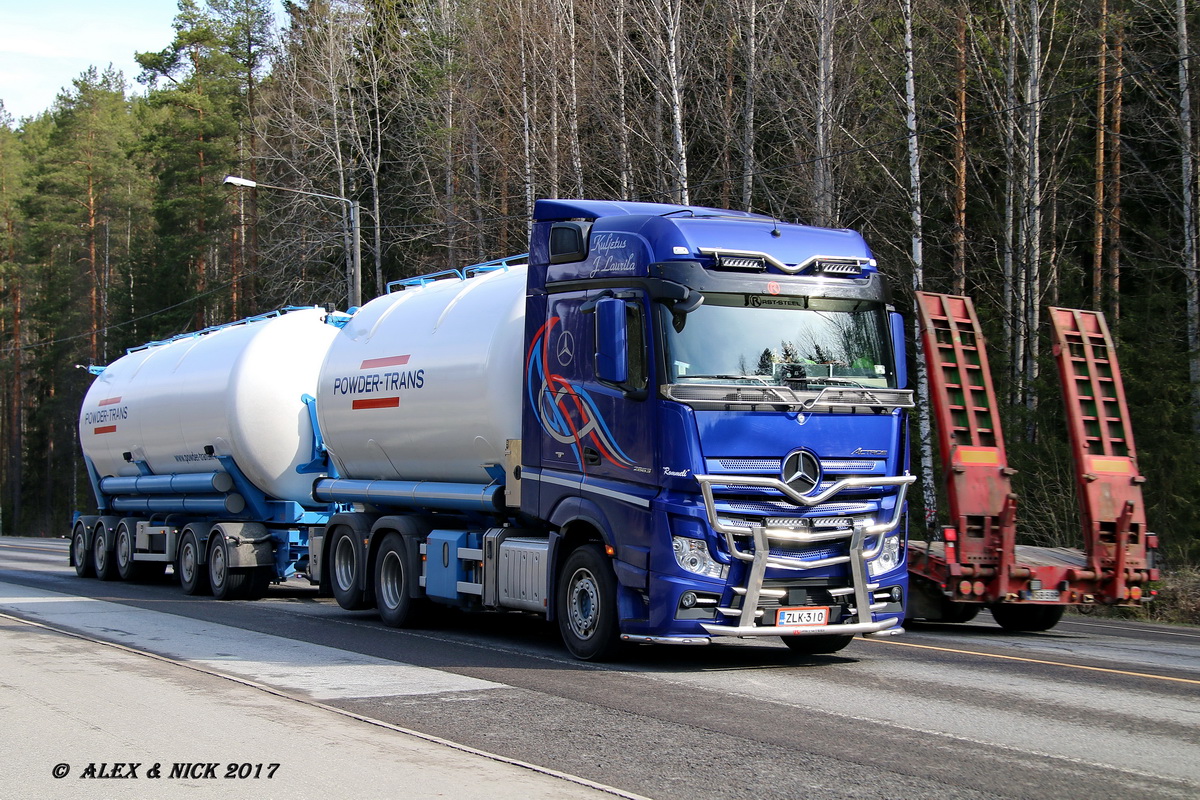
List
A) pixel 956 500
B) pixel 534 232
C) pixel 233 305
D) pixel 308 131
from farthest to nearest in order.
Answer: pixel 233 305, pixel 308 131, pixel 956 500, pixel 534 232

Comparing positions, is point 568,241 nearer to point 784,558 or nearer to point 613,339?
point 613,339

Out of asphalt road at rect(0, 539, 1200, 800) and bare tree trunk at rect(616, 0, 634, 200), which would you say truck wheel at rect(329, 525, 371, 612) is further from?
bare tree trunk at rect(616, 0, 634, 200)

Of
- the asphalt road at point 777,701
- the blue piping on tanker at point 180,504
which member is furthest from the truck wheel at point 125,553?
Answer: the asphalt road at point 777,701

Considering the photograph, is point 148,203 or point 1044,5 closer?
point 1044,5

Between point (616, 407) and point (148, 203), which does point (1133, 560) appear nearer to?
point (616, 407)

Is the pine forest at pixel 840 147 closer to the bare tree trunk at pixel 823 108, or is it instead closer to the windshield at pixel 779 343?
the bare tree trunk at pixel 823 108

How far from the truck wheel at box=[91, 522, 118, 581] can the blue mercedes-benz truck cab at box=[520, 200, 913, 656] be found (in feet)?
47.8

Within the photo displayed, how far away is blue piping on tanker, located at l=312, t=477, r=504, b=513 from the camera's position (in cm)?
1302

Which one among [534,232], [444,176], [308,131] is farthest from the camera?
[308,131]

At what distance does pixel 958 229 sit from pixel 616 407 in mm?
21175

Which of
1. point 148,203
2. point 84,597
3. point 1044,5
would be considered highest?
point 148,203

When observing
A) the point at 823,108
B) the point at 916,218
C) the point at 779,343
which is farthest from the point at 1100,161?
the point at 779,343

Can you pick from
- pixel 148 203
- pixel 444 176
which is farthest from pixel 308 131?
pixel 148 203

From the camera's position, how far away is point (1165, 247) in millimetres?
27984
